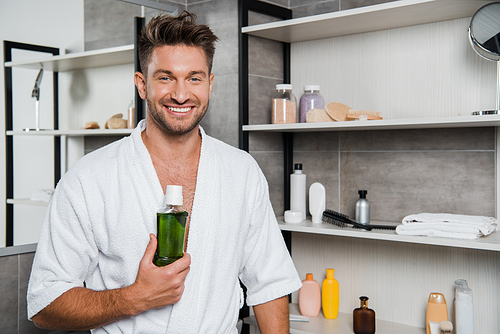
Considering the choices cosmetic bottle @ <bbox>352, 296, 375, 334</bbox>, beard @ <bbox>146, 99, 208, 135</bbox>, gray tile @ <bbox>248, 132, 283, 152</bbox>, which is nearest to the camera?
beard @ <bbox>146, 99, 208, 135</bbox>

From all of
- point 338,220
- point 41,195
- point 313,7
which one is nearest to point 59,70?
point 41,195

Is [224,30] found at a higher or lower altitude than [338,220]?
higher

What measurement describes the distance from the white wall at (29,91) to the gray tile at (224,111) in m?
0.61

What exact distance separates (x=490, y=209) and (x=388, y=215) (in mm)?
399

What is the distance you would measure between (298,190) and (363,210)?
305 millimetres

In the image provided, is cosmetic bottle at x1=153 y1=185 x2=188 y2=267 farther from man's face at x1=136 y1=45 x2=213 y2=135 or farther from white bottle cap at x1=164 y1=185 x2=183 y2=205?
man's face at x1=136 y1=45 x2=213 y2=135

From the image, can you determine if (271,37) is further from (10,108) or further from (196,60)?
(10,108)

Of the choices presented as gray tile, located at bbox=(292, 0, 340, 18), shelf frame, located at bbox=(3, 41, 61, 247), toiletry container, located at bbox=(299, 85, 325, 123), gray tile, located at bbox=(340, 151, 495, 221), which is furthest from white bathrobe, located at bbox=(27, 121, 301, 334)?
gray tile, located at bbox=(292, 0, 340, 18)

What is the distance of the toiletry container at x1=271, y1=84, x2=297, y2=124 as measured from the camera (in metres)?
2.13

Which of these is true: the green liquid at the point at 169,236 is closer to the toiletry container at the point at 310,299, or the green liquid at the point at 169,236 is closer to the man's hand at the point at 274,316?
the man's hand at the point at 274,316

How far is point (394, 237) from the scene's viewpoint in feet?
5.86

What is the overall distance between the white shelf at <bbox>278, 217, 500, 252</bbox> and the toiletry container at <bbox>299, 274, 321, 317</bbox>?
29 cm

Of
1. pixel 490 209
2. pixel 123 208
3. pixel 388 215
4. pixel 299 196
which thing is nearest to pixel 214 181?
pixel 123 208

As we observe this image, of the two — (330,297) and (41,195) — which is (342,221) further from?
(41,195)
